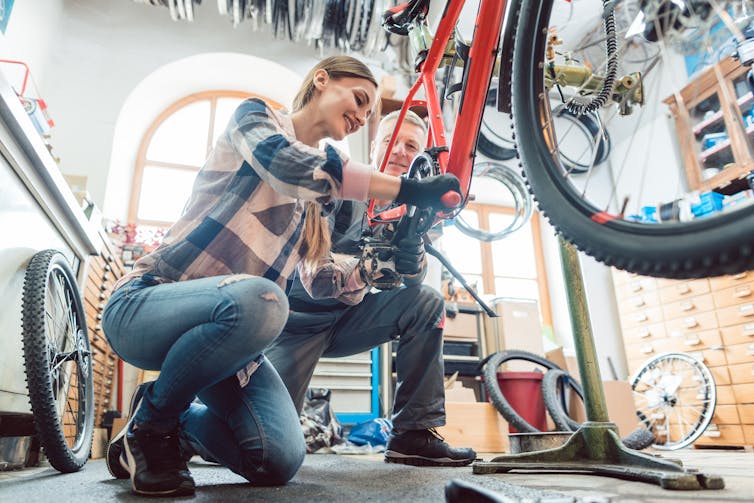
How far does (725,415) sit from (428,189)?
3.13m

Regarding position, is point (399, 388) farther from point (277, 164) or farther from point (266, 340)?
point (277, 164)

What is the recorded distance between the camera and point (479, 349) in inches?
113

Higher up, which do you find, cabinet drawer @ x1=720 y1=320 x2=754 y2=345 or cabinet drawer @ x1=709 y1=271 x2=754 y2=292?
cabinet drawer @ x1=709 y1=271 x2=754 y2=292

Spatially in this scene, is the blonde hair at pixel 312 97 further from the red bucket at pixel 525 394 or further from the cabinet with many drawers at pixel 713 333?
the cabinet with many drawers at pixel 713 333

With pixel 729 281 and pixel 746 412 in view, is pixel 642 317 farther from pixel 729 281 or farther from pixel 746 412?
pixel 746 412

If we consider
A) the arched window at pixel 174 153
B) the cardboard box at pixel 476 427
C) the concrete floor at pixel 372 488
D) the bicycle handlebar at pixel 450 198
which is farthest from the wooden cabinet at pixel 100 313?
the bicycle handlebar at pixel 450 198

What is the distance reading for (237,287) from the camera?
807 mm

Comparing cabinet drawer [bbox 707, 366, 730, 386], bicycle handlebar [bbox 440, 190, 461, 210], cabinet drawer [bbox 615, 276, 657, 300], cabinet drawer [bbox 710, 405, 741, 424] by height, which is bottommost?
cabinet drawer [bbox 710, 405, 741, 424]

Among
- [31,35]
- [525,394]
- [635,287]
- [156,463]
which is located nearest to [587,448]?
[156,463]

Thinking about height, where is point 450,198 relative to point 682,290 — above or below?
below

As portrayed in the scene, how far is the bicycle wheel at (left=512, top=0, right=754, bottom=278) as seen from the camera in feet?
1.78

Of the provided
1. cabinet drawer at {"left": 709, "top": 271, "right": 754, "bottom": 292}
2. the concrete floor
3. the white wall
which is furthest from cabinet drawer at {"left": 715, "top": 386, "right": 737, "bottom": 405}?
the white wall

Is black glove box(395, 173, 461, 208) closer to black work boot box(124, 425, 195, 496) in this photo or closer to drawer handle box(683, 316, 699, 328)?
black work boot box(124, 425, 195, 496)

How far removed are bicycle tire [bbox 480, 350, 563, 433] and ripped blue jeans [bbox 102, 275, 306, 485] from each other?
1257 mm
